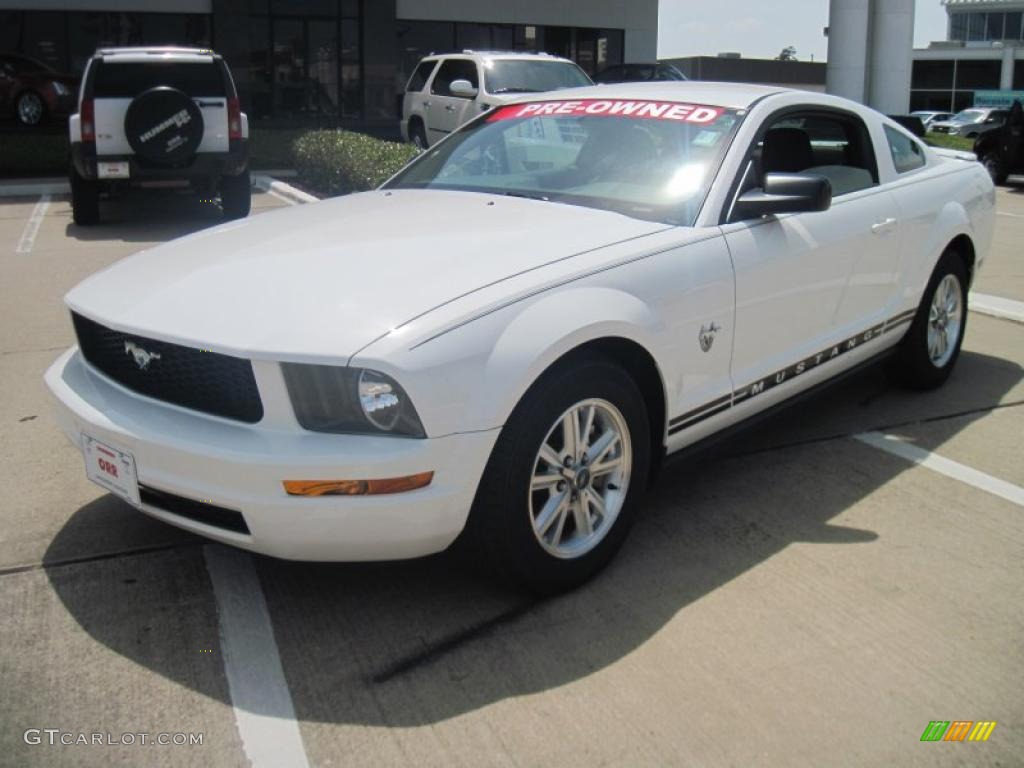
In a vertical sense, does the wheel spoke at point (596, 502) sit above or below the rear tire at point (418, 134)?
below

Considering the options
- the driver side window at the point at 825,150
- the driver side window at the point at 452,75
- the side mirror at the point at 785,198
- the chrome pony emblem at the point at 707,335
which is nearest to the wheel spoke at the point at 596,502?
the chrome pony emblem at the point at 707,335

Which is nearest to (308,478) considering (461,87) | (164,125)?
(164,125)

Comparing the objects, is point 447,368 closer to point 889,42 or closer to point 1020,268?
point 1020,268

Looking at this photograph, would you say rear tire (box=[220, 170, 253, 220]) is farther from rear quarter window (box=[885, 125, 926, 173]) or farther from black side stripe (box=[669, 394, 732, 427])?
black side stripe (box=[669, 394, 732, 427])

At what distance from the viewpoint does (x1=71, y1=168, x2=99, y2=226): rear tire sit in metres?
11.6

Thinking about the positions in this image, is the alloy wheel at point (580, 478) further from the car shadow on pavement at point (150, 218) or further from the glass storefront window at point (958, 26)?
the glass storefront window at point (958, 26)

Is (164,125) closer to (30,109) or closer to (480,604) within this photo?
(480,604)

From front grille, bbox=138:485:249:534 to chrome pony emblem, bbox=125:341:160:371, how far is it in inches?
15.1

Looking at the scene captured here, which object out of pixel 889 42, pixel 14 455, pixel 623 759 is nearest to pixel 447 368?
pixel 623 759

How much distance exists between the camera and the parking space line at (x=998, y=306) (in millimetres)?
7482

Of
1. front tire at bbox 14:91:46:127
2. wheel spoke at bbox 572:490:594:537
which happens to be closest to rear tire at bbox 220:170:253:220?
wheel spoke at bbox 572:490:594:537

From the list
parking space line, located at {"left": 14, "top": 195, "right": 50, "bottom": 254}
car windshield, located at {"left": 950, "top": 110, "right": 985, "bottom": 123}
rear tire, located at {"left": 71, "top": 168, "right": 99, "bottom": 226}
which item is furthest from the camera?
car windshield, located at {"left": 950, "top": 110, "right": 985, "bottom": 123}

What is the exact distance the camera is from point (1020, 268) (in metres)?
9.44

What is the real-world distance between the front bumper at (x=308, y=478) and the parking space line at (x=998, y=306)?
18.7 feet
